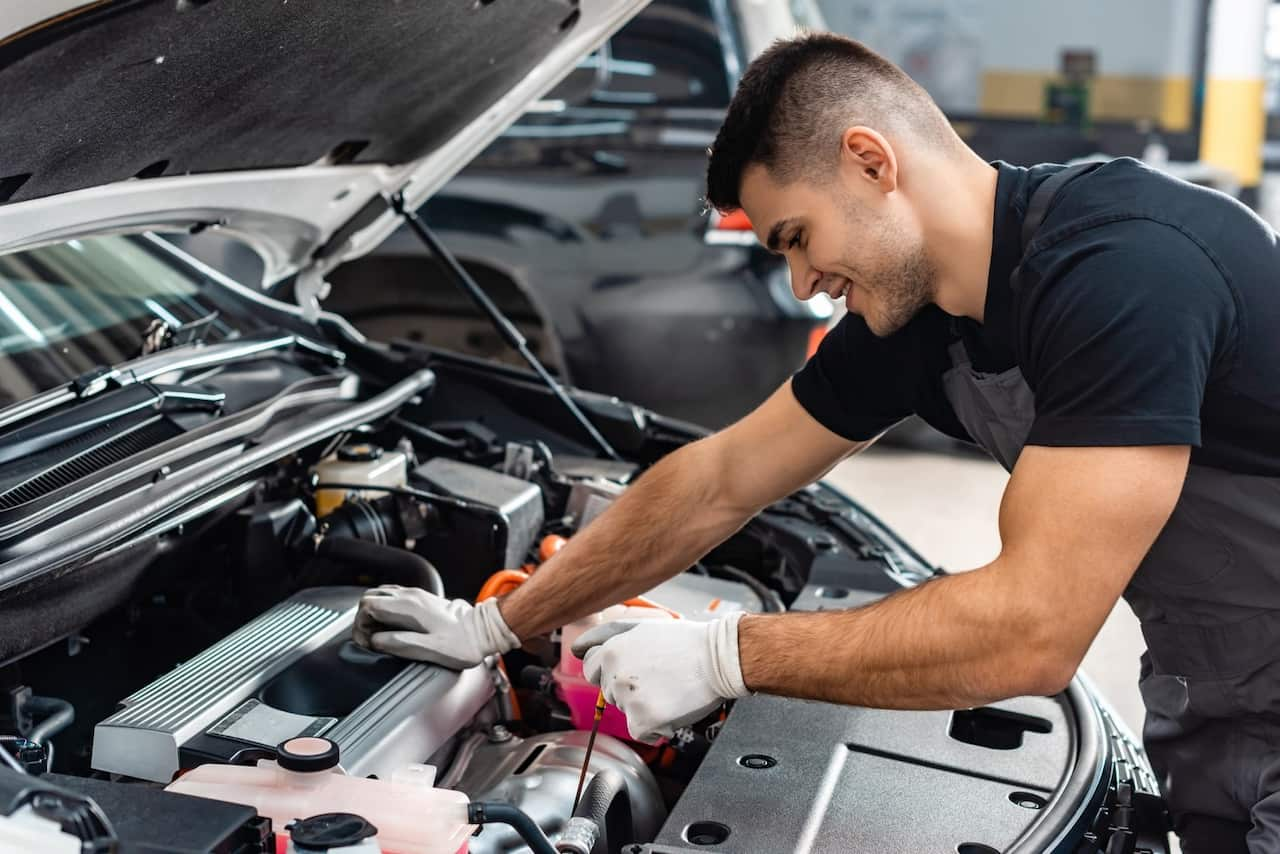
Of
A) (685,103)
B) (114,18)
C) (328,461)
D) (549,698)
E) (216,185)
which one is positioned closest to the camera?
(114,18)

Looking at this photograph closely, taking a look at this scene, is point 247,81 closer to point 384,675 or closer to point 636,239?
point 384,675

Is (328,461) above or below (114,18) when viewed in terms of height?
below

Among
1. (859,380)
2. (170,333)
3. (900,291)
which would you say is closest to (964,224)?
(900,291)

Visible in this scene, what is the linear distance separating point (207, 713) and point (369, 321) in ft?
8.32

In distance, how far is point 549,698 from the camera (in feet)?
5.47

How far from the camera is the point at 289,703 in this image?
1.44 m

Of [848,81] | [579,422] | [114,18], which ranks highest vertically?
[114,18]

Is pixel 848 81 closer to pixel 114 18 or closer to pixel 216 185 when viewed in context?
pixel 114 18

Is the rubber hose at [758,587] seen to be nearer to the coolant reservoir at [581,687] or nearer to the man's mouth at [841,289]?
the coolant reservoir at [581,687]

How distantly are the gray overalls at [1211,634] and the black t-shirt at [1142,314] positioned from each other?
4 cm

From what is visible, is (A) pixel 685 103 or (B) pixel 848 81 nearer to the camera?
(B) pixel 848 81

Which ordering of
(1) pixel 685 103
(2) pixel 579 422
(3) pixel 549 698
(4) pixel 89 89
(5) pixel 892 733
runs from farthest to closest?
(1) pixel 685 103 < (2) pixel 579 422 < (3) pixel 549 698 < (5) pixel 892 733 < (4) pixel 89 89

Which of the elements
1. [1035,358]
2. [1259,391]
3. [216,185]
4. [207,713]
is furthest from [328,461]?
[1259,391]

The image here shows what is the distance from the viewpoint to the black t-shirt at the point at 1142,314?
123 cm
